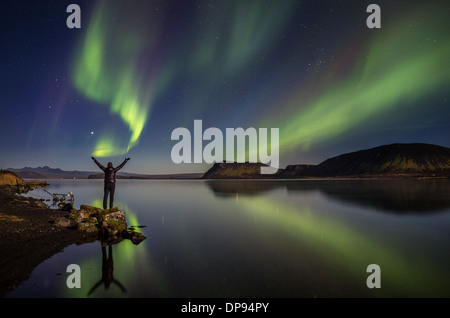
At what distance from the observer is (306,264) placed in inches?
395

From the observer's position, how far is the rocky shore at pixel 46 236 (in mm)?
8501

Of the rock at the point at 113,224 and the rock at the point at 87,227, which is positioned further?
the rock at the point at 87,227

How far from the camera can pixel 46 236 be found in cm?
1342

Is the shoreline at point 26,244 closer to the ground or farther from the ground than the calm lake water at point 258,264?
farther from the ground

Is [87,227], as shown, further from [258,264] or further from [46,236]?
[258,264]

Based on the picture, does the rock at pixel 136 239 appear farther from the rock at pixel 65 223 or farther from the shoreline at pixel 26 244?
the rock at pixel 65 223

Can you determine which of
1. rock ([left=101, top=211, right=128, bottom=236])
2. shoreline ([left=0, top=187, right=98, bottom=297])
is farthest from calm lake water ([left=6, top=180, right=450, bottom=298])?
rock ([left=101, top=211, right=128, bottom=236])

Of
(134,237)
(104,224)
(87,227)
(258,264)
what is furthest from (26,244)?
(258,264)

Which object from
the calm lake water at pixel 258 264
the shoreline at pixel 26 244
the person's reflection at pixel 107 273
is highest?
the shoreline at pixel 26 244

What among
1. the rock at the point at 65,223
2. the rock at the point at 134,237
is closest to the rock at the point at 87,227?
the rock at the point at 65,223

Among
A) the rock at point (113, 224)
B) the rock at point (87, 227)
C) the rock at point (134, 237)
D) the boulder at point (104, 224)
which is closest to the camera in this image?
the rock at point (134, 237)
